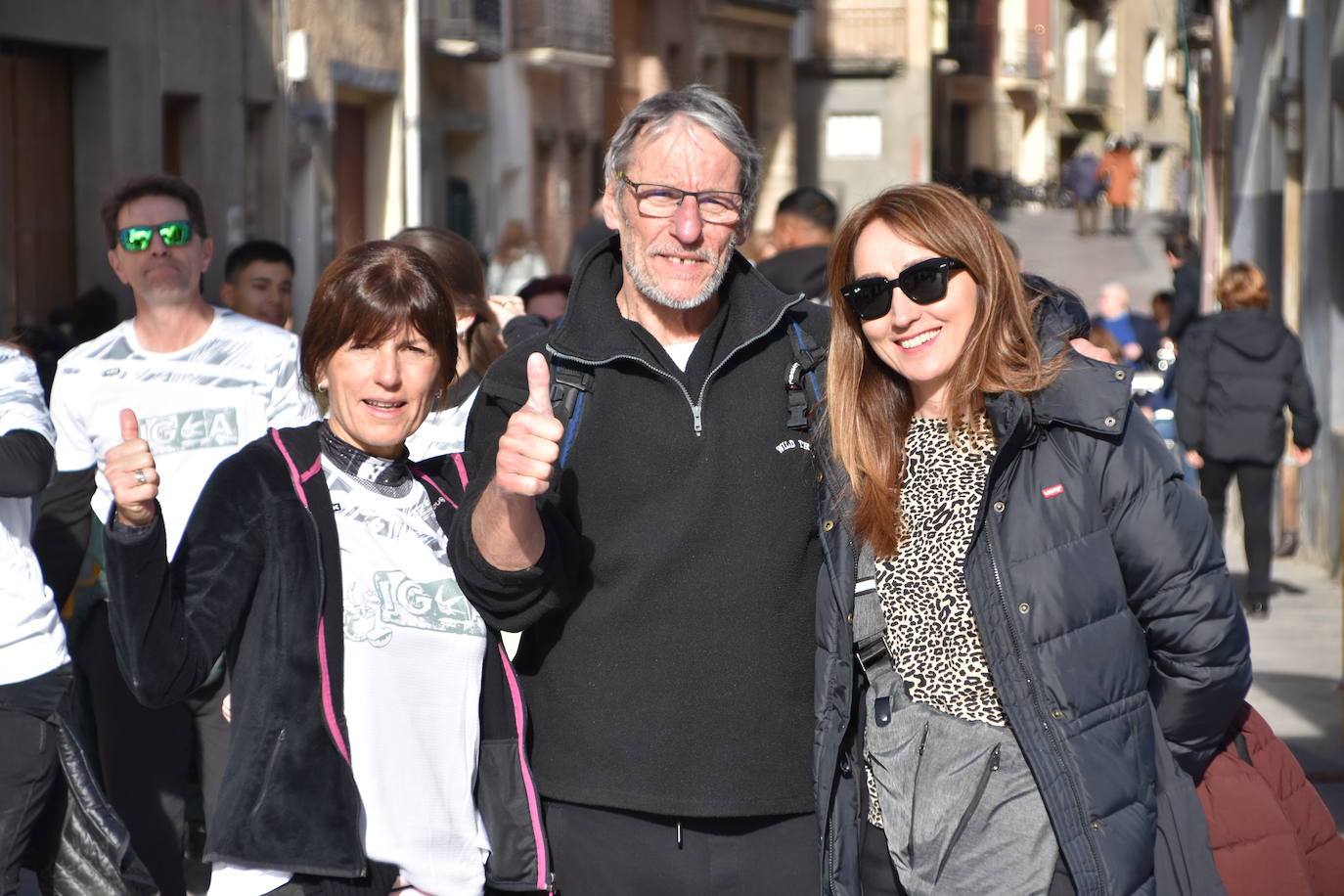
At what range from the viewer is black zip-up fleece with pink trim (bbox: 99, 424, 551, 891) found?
322 cm

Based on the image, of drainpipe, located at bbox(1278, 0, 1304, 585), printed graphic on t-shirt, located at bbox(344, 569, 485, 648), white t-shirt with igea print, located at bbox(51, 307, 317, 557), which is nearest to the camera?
printed graphic on t-shirt, located at bbox(344, 569, 485, 648)

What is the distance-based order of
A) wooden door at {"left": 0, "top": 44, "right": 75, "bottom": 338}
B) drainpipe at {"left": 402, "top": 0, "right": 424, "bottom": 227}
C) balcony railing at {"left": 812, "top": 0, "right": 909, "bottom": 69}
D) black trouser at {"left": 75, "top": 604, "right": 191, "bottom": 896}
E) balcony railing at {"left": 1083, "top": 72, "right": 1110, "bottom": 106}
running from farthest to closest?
balcony railing at {"left": 1083, "top": 72, "right": 1110, "bottom": 106} → balcony railing at {"left": 812, "top": 0, "right": 909, "bottom": 69} → drainpipe at {"left": 402, "top": 0, "right": 424, "bottom": 227} → wooden door at {"left": 0, "top": 44, "right": 75, "bottom": 338} → black trouser at {"left": 75, "top": 604, "right": 191, "bottom": 896}

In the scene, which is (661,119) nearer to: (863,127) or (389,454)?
(389,454)

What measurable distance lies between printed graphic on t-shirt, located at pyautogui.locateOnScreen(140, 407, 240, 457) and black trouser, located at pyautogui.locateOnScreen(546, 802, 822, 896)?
2.04 metres

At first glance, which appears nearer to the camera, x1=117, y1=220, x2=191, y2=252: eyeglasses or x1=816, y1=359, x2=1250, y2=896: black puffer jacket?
x1=816, y1=359, x2=1250, y2=896: black puffer jacket

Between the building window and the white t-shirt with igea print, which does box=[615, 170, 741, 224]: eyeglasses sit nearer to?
the white t-shirt with igea print

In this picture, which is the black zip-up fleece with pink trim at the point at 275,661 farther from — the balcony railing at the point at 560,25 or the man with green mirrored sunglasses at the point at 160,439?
the balcony railing at the point at 560,25

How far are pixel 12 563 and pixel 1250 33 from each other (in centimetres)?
1501

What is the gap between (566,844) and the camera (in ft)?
11.7

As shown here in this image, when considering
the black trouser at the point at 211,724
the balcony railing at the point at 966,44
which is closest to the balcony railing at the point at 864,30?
the balcony railing at the point at 966,44

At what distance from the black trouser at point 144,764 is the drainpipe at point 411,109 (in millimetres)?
18283

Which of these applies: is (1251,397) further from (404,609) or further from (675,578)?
(404,609)

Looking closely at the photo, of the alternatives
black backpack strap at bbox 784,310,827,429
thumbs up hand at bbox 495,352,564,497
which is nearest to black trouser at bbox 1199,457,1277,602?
black backpack strap at bbox 784,310,827,429

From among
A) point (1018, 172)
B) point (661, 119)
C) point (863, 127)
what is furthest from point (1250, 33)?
point (1018, 172)
